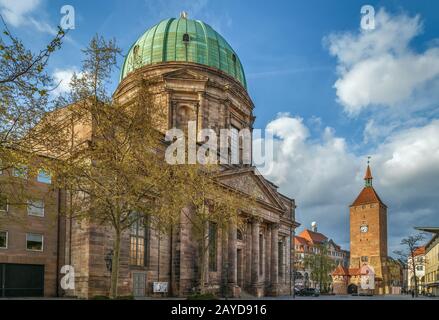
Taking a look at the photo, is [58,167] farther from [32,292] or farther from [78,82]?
[32,292]

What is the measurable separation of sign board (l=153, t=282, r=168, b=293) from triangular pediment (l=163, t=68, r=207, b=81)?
24872 mm

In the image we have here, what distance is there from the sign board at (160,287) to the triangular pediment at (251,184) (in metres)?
12.0

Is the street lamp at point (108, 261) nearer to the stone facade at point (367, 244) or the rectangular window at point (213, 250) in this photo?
the rectangular window at point (213, 250)

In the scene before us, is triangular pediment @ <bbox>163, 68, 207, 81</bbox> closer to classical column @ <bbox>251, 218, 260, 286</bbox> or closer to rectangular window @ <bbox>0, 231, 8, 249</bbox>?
classical column @ <bbox>251, 218, 260, 286</bbox>

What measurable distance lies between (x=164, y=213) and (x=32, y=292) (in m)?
13.7

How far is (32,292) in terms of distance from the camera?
111 ft

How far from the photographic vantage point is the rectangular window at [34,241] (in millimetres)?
34125

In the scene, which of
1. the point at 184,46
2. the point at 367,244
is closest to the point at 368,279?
the point at 367,244

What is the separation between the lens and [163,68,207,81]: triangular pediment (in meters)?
54.9

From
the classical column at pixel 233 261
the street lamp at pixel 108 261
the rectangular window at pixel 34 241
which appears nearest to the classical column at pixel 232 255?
the classical column at pixel 233 261

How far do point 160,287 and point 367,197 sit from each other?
9369 cm
